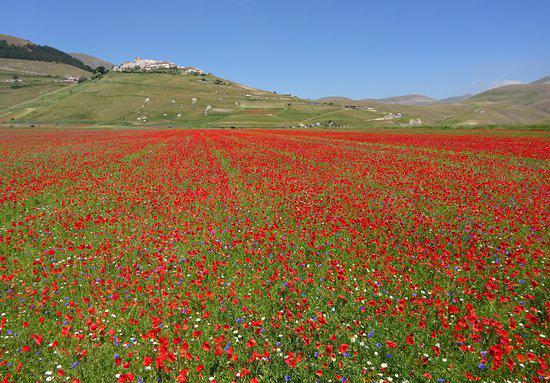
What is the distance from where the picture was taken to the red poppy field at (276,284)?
17.3 ft

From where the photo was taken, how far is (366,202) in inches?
566

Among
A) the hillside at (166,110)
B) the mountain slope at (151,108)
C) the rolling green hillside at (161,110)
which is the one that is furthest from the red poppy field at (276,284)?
the rolling green hillside at (161,110)

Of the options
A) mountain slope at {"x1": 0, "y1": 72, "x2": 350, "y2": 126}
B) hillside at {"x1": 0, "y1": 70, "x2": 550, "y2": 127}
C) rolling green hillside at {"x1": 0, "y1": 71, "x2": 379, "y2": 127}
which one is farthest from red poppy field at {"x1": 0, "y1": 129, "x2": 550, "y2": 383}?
rolling green hillside at {"x1": 0, "y1": 71, "x2": 379, "y2": 127}

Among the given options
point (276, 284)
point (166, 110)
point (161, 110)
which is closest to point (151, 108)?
point (161, 110)

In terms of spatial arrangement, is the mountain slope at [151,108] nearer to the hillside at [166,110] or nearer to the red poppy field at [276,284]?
the hillside at [166,110]

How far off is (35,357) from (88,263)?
3.69 m

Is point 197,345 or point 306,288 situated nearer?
point 197,345

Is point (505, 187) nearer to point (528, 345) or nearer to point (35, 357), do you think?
Answer: point (528, 345)

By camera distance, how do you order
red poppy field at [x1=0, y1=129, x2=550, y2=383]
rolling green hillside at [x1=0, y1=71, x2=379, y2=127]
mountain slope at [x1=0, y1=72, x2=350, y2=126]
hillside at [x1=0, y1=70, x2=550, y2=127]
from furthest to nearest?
mountain slope at [x1=0, y1=72, x2=350, y2=126]
rolling green hillside at [x1=0, y1=71, x2=379, y2=127]
hillside at [x1=0, y1=70, x2=550, y2=127]
red poppy field at [x1=0, y1=129, x2=550, y2=383]

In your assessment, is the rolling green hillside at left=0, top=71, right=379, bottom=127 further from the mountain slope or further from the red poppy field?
the red poppy field

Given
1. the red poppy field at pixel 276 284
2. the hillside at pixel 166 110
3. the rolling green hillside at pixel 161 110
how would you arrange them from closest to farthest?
1. the red poppy field at pixel 276 284
2. the hillside at pixel 166 110
3. the rolling green hillside at pixel 161 110

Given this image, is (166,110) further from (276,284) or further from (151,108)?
(276,284)

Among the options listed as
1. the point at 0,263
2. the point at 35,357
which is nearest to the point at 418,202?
the point at 35,357

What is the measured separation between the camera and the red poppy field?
207 inches
